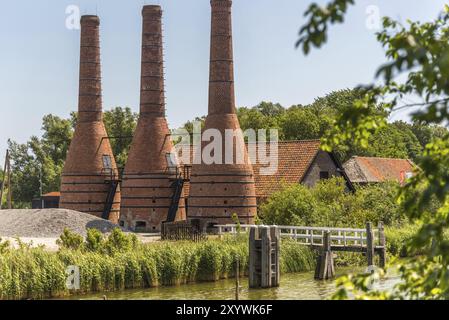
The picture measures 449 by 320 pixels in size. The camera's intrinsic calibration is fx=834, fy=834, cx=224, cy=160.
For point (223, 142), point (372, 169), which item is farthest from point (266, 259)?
point (372, 169)

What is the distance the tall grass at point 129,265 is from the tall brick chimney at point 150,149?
1276 centimetres

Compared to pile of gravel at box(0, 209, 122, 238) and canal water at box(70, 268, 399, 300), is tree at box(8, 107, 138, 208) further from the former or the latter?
canal water at box(70, 268, 399, 300)

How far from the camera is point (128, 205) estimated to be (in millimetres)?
41594

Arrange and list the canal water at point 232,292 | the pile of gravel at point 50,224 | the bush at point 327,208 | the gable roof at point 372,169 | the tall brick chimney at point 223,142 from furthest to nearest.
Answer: the gable roof at point 372,169
the tall brick chimney at point 223,142
the pile of gravel at point 50,224
the bush at point 327,208
the canal water at point 232,292

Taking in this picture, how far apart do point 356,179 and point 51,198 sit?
25.0 metres

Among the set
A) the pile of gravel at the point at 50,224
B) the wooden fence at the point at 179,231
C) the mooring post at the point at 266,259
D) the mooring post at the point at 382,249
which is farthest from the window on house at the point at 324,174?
the mooring post at the point at 266,259

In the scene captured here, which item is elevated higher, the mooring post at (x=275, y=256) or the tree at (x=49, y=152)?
the tree at (x=49, y=152)

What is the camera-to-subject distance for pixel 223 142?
124ft

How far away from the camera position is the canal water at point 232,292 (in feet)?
73.8

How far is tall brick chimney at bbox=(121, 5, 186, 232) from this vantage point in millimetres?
41156

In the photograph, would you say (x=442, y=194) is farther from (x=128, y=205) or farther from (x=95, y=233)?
(x=128, y=205)

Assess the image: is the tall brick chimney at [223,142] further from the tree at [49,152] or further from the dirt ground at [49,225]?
the tree at [49,152]

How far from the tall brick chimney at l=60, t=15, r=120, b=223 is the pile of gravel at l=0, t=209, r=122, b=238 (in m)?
3.07

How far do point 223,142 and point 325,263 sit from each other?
12428 millimetres
